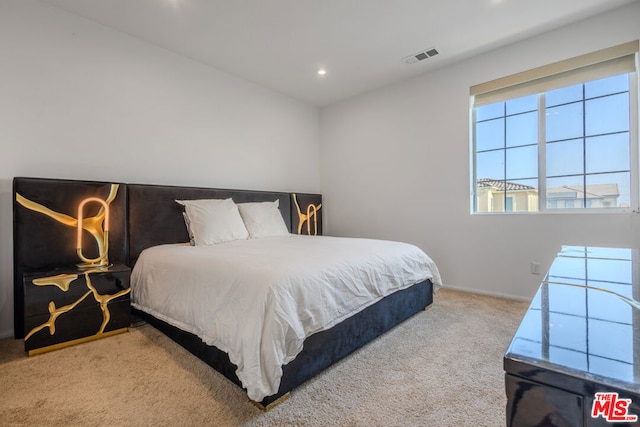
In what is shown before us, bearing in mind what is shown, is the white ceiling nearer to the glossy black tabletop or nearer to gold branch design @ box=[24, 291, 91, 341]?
gold branch design @ box=[24, 291, 91, 341]

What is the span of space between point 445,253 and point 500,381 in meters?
2.05

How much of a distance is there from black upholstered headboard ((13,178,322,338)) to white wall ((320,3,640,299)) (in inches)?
80.2

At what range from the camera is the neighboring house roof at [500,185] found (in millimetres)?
3192

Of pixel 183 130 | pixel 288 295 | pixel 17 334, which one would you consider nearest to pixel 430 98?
pixel 183 130

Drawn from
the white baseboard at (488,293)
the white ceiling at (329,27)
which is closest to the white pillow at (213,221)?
the white ceiling at (329,27)

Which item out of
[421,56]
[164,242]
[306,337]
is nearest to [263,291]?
[306,337]

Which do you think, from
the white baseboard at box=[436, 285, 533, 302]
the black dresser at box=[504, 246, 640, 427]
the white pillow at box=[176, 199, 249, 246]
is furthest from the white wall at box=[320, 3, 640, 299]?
the black dresser at box=[504, 246, 640, 427]

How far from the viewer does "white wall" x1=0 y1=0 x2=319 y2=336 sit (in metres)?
2.32

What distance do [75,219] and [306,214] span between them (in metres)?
2.72

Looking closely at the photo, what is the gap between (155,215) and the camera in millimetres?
2855

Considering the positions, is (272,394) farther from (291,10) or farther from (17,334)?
(291,10)

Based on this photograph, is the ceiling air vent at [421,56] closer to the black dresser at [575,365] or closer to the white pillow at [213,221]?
the white pillow at [213,221]

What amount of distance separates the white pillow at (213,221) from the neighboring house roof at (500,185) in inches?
108

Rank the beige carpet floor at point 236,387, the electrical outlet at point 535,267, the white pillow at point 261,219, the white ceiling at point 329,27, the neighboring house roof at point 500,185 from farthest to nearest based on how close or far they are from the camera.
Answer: the white pillow at point 261,219
the neighboring house roof at point 500,185
the electrical outlet at point 535,267
the white ceiling at point 329,27
the beige carpet floor at point 236,387
